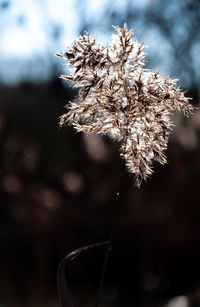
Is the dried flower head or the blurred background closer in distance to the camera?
the dried flower head

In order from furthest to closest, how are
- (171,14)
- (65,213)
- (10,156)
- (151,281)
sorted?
(10,156) → (171,14) → (65,213) → (151,281)

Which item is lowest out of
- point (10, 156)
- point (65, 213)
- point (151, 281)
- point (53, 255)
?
point (151, 281)

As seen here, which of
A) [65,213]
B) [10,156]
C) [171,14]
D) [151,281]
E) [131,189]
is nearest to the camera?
[151,281]

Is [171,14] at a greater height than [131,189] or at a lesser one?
greater

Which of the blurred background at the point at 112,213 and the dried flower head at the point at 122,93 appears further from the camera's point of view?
the blurred background at the point at 112,213

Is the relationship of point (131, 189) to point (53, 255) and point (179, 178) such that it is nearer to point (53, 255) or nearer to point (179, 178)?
point (179, 178)

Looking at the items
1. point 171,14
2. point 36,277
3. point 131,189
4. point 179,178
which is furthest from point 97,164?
point 171,14

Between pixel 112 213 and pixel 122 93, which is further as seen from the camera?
pixel 112 213

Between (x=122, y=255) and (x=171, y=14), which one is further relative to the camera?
(x=171, y=14)
